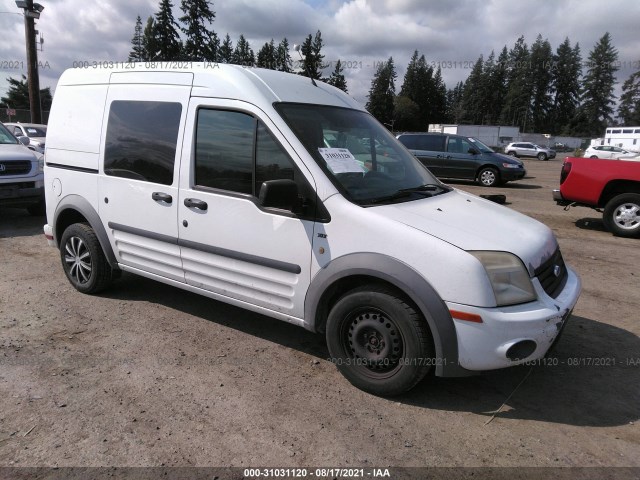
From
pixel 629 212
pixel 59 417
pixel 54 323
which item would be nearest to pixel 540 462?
pixel 59 417

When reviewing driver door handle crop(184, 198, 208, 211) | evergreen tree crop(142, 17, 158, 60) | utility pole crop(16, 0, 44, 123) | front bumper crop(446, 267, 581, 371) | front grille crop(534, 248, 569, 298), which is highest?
evergreen tree crop(142, 17, 158, 60)

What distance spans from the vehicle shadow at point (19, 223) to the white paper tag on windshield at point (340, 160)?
20.9 feet

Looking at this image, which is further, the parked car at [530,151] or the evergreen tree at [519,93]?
Answer: the evergreen tree at [519,93]

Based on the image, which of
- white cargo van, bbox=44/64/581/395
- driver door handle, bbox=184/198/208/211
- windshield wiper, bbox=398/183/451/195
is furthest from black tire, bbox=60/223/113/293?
windshield wiper, bbox=398/183/451/195

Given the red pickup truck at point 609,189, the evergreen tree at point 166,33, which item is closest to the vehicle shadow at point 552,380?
the red pickup truck at point 609,189

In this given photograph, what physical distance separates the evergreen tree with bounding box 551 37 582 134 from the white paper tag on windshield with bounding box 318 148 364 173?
119064 millimetres

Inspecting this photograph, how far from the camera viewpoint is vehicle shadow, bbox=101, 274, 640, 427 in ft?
10.4

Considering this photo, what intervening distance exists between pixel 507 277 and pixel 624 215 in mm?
7238

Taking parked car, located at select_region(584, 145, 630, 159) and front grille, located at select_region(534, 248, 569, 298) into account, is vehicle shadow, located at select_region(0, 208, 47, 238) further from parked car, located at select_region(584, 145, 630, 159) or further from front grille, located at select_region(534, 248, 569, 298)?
parked car, located at select_region(584, 145, 630, 159)

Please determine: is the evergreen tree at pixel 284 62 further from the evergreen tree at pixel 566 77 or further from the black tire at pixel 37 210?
the evergreen tree at pixel 566 77

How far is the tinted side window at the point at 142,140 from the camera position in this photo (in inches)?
156

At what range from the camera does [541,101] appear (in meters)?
108

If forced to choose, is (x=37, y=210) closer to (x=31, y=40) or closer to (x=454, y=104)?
(x=31, y=40)

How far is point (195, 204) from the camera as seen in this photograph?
377 cm
